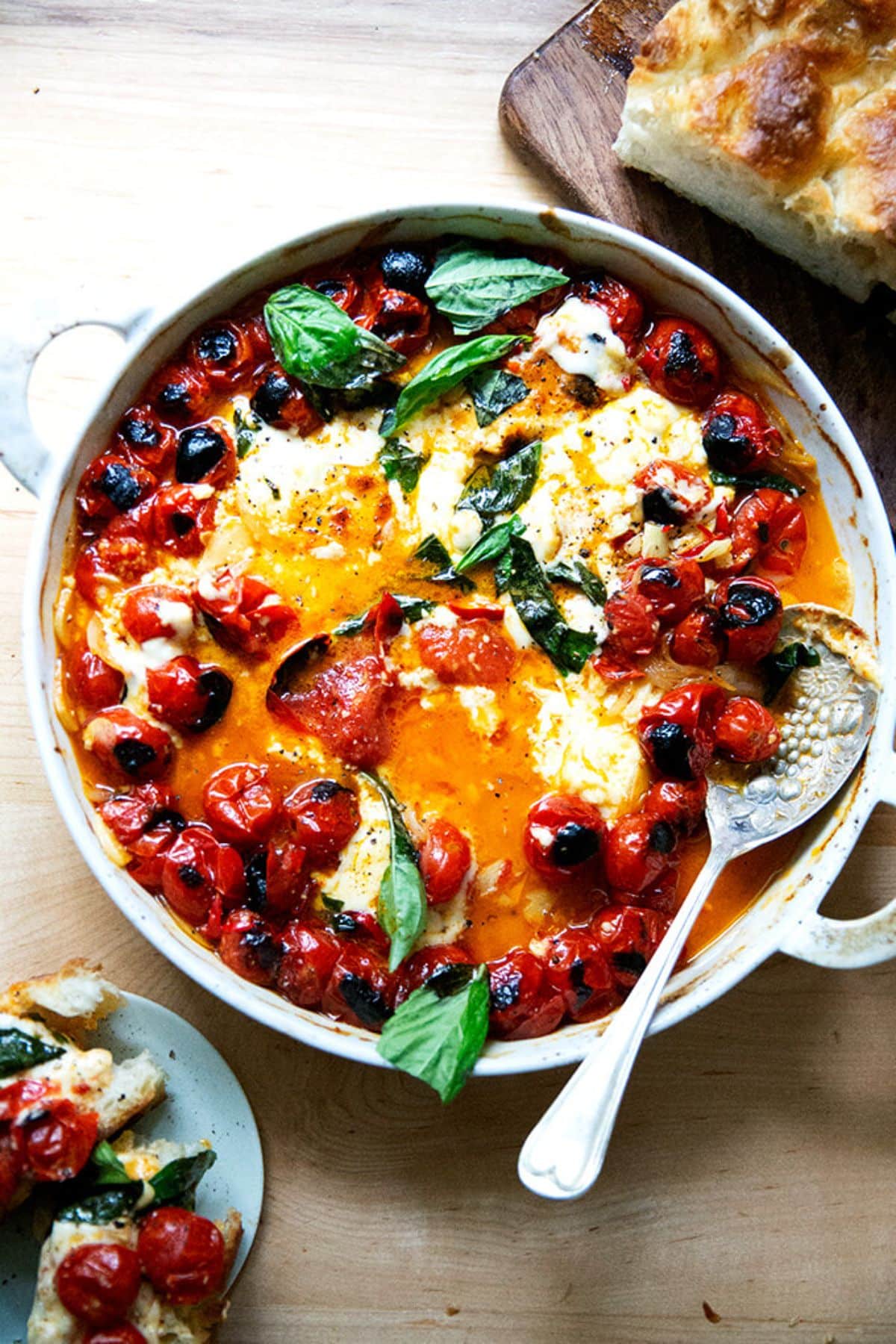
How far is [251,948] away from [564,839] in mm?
897

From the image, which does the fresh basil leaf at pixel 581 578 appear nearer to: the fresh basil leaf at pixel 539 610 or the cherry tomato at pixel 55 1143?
the fresh basil leaf at pixel 539 610

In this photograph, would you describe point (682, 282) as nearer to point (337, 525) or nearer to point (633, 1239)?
point (337, 525)

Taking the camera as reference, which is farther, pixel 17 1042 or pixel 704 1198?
pixel 704 1198

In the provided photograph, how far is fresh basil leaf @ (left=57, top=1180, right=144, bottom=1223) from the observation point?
336 cm

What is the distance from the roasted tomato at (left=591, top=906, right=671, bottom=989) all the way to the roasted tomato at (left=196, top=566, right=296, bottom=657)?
124 centimetres

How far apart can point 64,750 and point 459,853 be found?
1.13m

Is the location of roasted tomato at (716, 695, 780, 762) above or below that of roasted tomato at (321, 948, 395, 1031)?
above

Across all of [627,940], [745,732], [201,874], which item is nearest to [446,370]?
[745,732]

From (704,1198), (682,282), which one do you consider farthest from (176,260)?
(704,1198)

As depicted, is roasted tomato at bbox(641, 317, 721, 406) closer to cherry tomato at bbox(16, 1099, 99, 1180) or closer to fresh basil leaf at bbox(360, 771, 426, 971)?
fresh basil leaf at bbox(360, 771, 426, 971)

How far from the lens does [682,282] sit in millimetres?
3676

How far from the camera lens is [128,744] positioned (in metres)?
3.49

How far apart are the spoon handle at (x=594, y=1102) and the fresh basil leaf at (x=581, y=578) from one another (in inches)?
35.8

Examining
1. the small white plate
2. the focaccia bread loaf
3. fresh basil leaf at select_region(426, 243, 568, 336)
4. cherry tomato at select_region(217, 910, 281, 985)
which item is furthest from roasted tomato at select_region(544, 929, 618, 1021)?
the focaccia bread loaf
